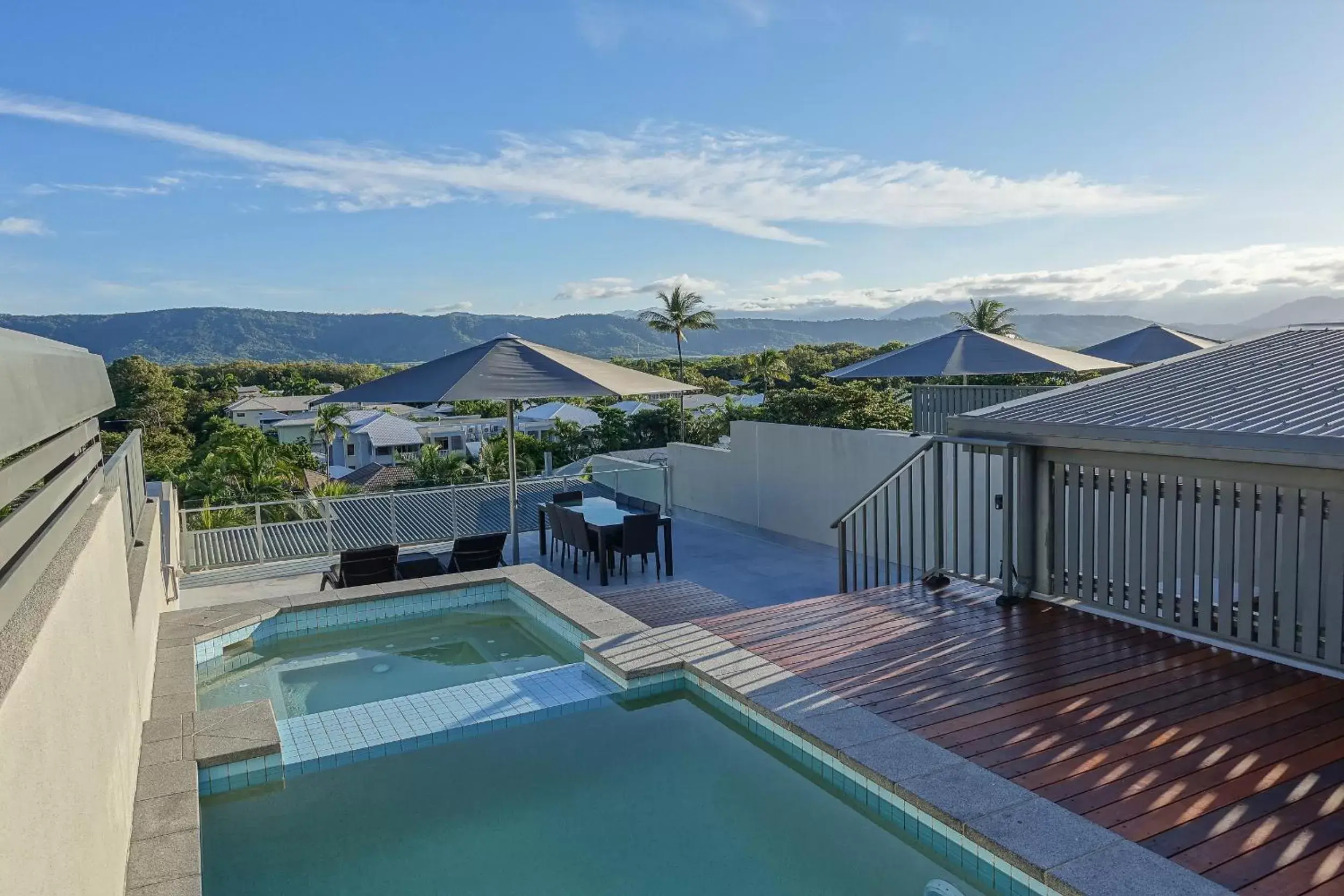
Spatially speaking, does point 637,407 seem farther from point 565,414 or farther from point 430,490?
point 430,490

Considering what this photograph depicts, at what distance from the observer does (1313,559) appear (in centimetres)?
441

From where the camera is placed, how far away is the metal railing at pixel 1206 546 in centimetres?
440

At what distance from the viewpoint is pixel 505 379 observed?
7.88 metres

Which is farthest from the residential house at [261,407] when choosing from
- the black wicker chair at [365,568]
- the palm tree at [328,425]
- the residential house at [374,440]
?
the black wicker chair at [365,568]

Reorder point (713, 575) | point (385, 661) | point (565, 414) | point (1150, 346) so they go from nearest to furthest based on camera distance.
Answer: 1. point (385, 661)
2. point (713, 575)
3. point (1150, 346)
4. point (565, 414)

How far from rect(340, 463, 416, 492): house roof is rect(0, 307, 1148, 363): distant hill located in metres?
61.6

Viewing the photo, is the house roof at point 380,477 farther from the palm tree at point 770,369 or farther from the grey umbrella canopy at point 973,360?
the grey umbrella canopy at point 973,360

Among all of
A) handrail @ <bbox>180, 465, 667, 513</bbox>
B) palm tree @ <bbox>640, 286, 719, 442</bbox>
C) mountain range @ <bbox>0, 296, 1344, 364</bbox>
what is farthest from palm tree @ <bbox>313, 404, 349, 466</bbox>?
handrail @ <bbox>180, 465, 667, 513</bbox>

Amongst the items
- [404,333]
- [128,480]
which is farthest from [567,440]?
[404,333]

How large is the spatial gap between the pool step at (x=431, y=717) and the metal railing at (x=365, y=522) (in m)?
5.40

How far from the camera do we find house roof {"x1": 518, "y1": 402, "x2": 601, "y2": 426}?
157ft

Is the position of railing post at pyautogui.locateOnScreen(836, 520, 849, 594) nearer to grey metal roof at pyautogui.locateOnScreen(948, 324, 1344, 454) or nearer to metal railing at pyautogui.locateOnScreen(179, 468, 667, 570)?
grey metal roof at pyautogui.locateOnScreen(948, 324, 1344, 454)

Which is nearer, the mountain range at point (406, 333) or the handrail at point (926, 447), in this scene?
the handrail at point (926, 447)

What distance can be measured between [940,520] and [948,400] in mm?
4712
